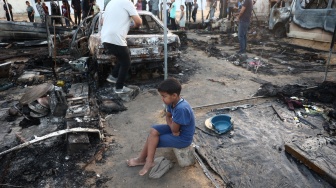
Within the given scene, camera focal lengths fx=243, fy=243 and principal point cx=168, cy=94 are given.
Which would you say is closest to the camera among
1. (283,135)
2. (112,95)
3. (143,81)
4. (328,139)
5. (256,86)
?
(328,139)

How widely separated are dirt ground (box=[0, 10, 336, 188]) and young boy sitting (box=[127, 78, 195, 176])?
0.78 ft

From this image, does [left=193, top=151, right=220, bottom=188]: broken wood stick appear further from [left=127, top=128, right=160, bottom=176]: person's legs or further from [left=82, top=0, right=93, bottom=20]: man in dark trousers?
[left=82, top=0, right=93, bottom=20]: man in dark trousers

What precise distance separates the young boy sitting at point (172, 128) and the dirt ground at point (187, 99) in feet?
0.78

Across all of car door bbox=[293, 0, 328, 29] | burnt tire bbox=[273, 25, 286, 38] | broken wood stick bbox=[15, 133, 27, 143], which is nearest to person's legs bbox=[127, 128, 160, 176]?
broken wood stick bbox=[15, 133, 27, 143]

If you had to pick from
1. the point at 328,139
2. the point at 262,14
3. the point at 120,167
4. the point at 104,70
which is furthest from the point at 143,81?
the point at 262,14

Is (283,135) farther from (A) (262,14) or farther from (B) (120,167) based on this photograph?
(A) (262,14)

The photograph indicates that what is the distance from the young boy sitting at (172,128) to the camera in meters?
2.69

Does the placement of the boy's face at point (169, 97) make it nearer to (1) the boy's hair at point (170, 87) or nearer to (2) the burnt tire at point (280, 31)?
(1) the boy's hair at point (170, 87)

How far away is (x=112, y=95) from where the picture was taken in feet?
17.5

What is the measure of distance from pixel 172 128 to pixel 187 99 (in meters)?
2.49

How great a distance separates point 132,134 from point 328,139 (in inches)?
113

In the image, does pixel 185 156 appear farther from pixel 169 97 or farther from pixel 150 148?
pixel 169 97

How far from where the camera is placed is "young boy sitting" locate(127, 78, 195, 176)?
2686 millimetres

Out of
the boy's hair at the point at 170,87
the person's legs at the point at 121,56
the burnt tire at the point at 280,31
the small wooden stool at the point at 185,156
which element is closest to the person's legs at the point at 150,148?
the small wooden stool at the point at 185,156
